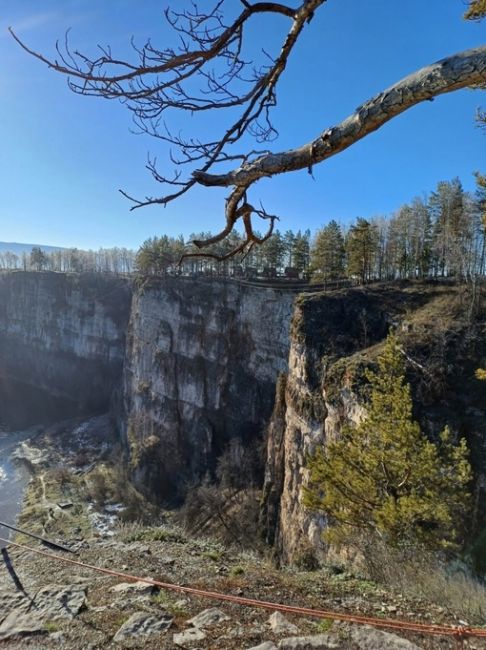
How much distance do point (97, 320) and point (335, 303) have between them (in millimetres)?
50397

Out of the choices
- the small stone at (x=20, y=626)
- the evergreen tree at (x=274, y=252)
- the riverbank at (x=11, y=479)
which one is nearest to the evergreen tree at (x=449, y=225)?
the evergreen tree at (x=274, y=252)

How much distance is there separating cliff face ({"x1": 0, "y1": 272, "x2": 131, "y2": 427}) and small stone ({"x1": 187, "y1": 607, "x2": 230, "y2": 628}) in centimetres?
5870

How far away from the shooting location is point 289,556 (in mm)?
17797

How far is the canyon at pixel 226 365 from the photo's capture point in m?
15.8

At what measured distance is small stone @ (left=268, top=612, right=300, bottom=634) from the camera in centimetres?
416

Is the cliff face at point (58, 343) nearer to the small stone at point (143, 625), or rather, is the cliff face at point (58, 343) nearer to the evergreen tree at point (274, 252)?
the evergreen tree at point (274, 252)

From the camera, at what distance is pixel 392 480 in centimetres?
869

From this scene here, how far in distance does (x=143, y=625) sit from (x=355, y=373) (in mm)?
11981

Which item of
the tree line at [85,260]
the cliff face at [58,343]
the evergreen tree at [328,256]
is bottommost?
the cliff face at [58,343]

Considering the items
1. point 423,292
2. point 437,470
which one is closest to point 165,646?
point 437,470

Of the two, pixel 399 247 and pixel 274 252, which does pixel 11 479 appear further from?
pixel 399 247

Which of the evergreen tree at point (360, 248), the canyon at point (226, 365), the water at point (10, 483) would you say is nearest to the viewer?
the canyon at point (226, 365)

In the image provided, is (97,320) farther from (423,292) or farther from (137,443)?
(423,292)

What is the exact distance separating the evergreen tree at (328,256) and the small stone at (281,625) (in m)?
33.8
